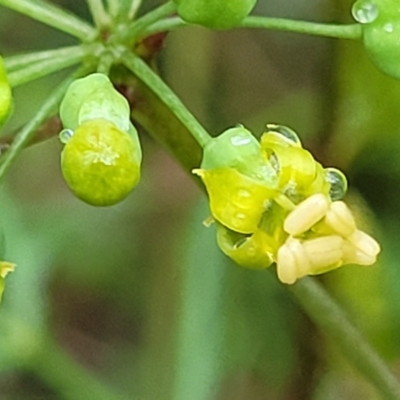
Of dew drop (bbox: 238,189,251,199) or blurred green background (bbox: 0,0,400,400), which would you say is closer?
dew drop (bbox: 238,189,251,199)

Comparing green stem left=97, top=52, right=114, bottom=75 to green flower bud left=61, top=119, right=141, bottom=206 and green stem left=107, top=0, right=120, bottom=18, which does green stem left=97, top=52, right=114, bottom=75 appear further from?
green flower bud left=61, top=119, right=141, bottom=206

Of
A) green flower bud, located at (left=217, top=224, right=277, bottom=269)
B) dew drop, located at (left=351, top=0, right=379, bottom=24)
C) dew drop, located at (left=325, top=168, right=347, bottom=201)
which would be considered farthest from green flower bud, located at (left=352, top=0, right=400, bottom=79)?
green flower bud, located at (left=217, top=224, right=277, bottom=269)

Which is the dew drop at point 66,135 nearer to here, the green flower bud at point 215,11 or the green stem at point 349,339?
the green flower bud at point 215,11

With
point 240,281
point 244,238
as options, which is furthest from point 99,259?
point 244,238

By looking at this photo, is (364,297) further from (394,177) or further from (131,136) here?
(131,136)

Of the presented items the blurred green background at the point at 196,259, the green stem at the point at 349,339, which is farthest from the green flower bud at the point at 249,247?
the blurred green background at the point at 196,259

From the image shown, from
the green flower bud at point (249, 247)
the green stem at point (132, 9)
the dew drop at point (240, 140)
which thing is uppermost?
the green stem at point (132, 9)

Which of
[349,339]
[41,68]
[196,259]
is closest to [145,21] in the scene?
[41,68]

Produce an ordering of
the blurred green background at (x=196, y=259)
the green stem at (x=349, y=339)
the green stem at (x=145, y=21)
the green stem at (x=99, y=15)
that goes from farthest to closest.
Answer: the blurred green background at (x=196, y=259) < the green stem at (x=349, y=339) < the green stem at (x=99, y=15) < the green stem at (x=145, y=21)
